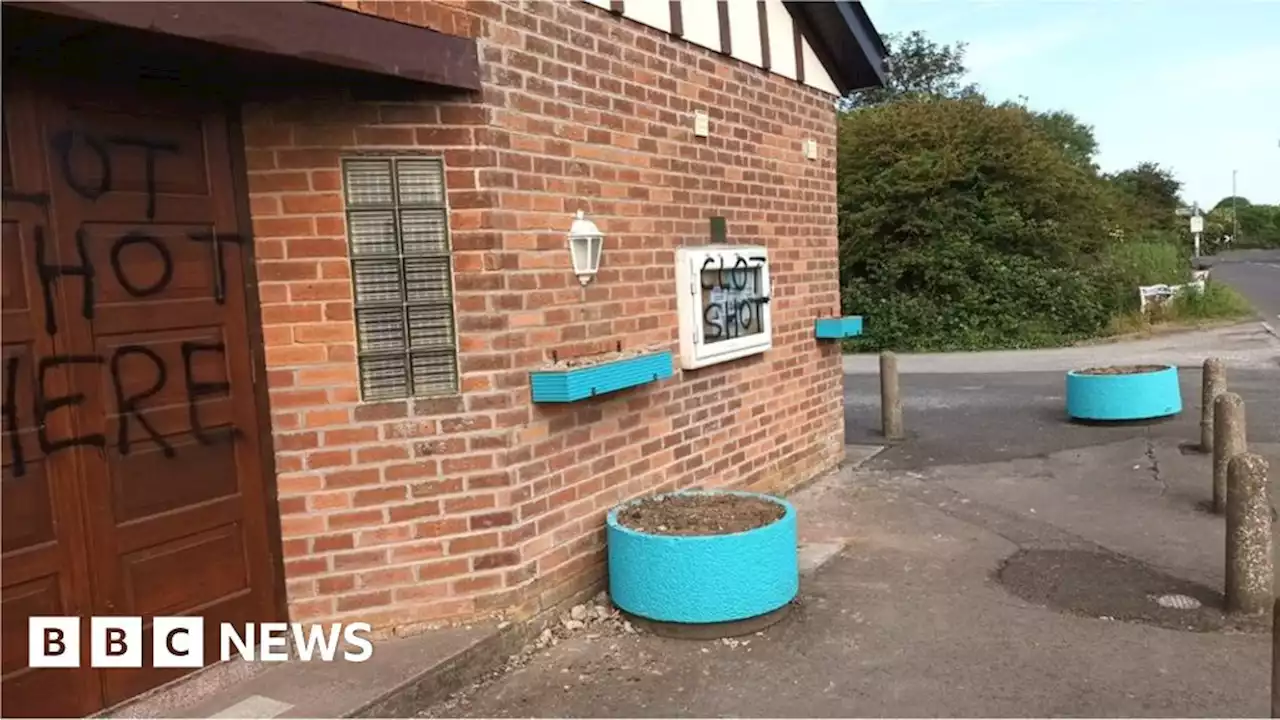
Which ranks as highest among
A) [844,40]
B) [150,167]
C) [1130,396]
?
[844,40]

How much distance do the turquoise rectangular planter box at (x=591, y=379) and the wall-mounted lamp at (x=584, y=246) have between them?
0.47 meters

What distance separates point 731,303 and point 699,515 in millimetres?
1785

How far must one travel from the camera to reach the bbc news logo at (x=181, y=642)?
3.41 meters

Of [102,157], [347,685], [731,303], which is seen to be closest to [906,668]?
[347,685]

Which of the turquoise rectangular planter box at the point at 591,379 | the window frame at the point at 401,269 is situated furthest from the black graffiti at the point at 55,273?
the turquoise rectangular planter box at the point at 591,379

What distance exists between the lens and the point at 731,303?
618 cm

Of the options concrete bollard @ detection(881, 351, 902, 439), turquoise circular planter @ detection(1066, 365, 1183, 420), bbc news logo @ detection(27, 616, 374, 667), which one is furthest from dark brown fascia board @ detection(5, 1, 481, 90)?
turquoise circular planter @ detection(1066, 365, 1183, 420)

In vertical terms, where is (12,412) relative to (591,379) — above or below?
above

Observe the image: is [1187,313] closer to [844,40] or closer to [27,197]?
[844,40]

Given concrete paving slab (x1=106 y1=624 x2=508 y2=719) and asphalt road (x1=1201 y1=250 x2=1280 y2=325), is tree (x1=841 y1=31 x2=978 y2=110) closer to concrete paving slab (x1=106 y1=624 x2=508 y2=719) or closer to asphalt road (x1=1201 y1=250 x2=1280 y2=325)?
asphalt road (x1=1201 y1=250 x2=1280 y2=325)

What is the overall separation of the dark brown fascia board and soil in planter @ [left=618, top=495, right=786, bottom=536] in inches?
86.8

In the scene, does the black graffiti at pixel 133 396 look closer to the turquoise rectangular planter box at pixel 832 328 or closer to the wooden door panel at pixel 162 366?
the wooden door panel at pixel 162 366

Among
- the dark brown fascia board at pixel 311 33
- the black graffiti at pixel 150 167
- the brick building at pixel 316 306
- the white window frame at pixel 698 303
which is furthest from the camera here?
the white window frame at pixel 698 303

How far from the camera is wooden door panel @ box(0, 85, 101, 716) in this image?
10.7 feet
